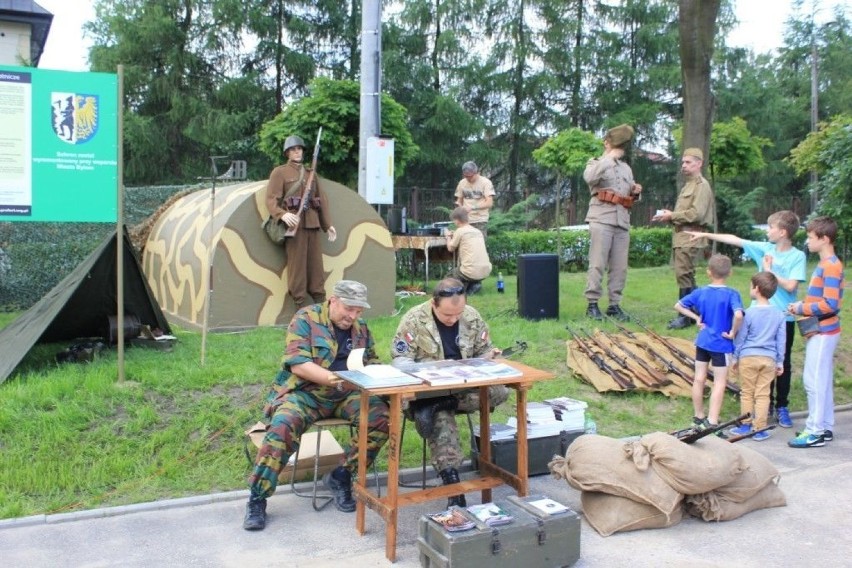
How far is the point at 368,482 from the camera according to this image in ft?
17.6

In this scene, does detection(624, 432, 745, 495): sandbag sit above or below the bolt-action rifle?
below

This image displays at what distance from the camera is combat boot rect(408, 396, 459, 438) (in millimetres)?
4887

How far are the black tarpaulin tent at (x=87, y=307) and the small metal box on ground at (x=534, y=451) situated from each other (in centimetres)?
365

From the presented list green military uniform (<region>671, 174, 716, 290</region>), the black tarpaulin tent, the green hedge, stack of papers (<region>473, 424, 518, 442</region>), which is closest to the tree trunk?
green military uniform (<region>671, 174, 716, 290</region>)

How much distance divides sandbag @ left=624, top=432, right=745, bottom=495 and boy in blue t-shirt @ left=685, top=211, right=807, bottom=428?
2.09 metres

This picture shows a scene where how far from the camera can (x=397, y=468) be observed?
14.0 ft

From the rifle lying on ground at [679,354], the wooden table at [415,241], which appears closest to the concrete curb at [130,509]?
the rifle lying on ground at [679,354]

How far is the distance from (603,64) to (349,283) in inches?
963

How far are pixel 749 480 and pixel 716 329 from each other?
5.40 feet

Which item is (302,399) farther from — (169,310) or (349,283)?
(169,310)

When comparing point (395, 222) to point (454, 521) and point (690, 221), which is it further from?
point (454, 521)

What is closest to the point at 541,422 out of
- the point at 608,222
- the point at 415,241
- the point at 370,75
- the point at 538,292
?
the point at 538,292

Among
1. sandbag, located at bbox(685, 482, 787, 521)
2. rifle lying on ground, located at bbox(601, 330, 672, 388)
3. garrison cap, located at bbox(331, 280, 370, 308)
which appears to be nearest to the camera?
sandbag, located at bbox(685, 482, 787, 521)

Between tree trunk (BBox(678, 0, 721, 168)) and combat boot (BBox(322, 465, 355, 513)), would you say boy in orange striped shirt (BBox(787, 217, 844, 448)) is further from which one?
tree trunk (BBox(678, 0, 721, 168))
